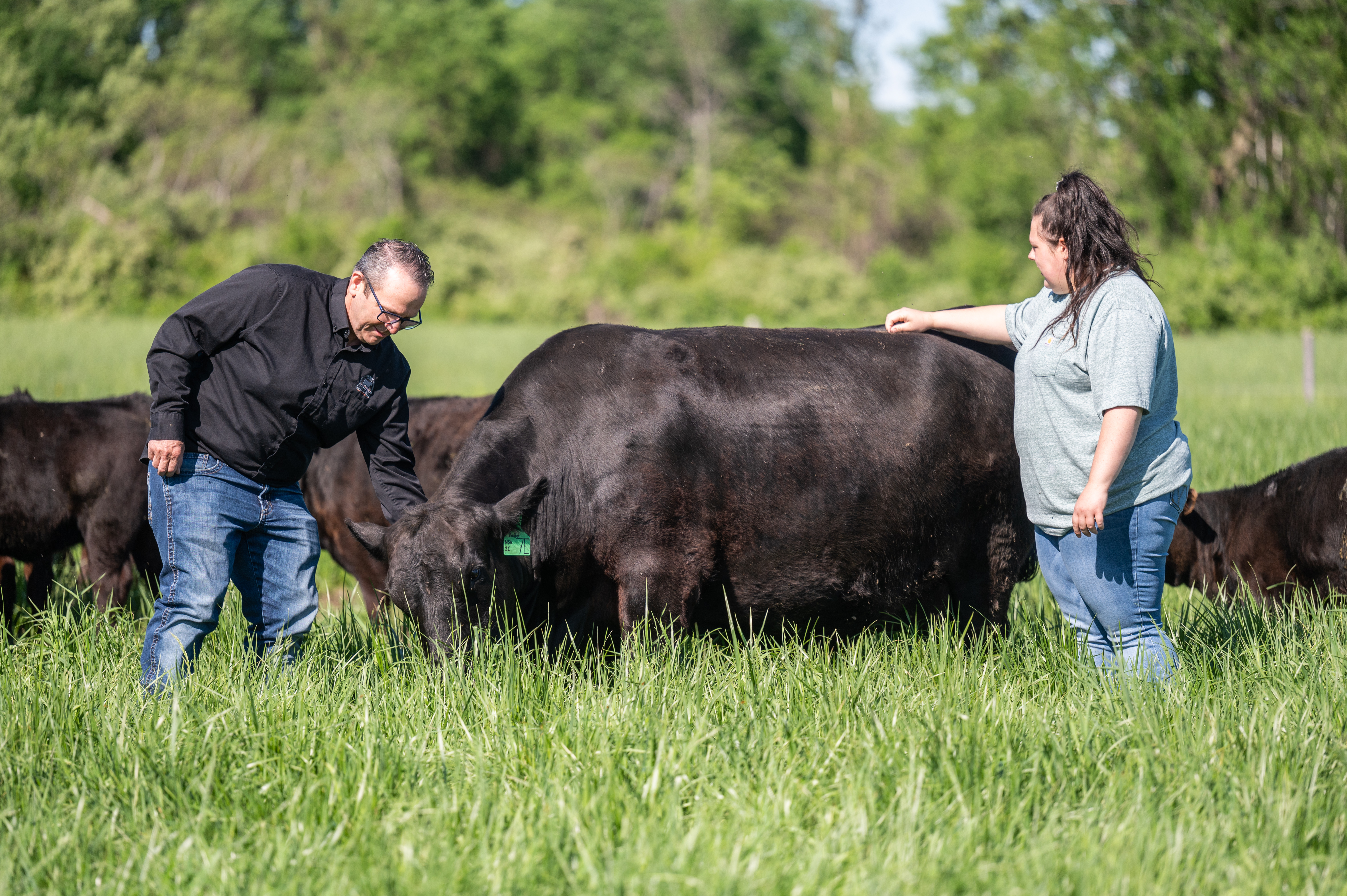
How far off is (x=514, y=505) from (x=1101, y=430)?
7.40ft

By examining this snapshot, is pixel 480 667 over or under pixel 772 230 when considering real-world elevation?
under

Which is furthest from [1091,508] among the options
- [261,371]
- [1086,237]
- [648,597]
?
[261,371]

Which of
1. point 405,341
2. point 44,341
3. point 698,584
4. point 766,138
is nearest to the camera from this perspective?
point 698,584

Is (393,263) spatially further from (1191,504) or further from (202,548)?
(1191,504)

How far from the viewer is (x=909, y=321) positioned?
5.16m

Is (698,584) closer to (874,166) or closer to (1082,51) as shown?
(1082,51)

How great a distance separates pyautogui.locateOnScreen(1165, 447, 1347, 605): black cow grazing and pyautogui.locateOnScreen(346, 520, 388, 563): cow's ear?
4.29 meters

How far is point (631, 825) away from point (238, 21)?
259 ft

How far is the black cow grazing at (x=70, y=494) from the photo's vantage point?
21.3 ft

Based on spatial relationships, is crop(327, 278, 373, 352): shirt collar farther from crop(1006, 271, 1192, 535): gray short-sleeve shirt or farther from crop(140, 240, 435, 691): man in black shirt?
crop(1006, 271, 1192, 535): gray short-sleeve shirt

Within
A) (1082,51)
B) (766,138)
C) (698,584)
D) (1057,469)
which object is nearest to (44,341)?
(698,584)

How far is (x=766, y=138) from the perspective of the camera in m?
70.1

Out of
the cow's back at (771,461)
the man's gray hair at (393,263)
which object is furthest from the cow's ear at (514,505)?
the man's gray hair at (393,263)

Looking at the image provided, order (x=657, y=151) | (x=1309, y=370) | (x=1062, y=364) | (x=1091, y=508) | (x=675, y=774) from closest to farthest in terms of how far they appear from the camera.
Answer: (x=675, y=774) < (x=1091, y=508) < (x=1062, y=364) < (x=1309, y=370) < (x=657, y=151)
